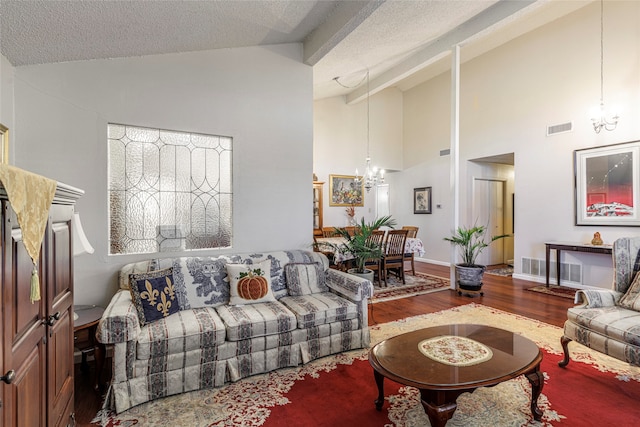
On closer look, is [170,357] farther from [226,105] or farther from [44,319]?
[226,105]

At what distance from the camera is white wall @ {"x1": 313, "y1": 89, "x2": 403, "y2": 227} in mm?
7250

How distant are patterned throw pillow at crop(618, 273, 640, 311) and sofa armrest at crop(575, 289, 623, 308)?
47mm

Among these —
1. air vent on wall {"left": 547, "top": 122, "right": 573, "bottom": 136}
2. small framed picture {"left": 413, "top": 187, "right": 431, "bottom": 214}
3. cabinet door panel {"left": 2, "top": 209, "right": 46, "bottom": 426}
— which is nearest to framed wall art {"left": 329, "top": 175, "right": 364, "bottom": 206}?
small framed picture {"left": 413, "top": 187, "right": 431, "bottom": 214}

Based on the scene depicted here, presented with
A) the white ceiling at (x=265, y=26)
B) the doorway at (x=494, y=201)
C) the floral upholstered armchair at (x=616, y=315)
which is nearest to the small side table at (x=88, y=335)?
the white ceiling at (x=265, y=26)

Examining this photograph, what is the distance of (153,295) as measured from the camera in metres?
2.39

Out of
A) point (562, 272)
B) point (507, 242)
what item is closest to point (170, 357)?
point (562, 272)

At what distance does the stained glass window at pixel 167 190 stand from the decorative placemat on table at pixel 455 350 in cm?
215

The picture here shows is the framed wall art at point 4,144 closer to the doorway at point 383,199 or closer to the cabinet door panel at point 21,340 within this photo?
the cabinet door panel at point 21,340

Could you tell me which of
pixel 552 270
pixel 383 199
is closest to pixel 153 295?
pixel 552 270

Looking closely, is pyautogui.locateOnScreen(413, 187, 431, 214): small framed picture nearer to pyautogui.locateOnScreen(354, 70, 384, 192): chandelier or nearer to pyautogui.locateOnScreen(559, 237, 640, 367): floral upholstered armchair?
pyautogui.locateOnScreen(354, 70, 384, 192): chandelier

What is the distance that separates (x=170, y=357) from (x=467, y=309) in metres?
3.38

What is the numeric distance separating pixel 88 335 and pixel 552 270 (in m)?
6.22

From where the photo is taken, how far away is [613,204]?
14.8 feet

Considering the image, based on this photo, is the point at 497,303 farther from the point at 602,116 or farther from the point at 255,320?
the point at 255,320
